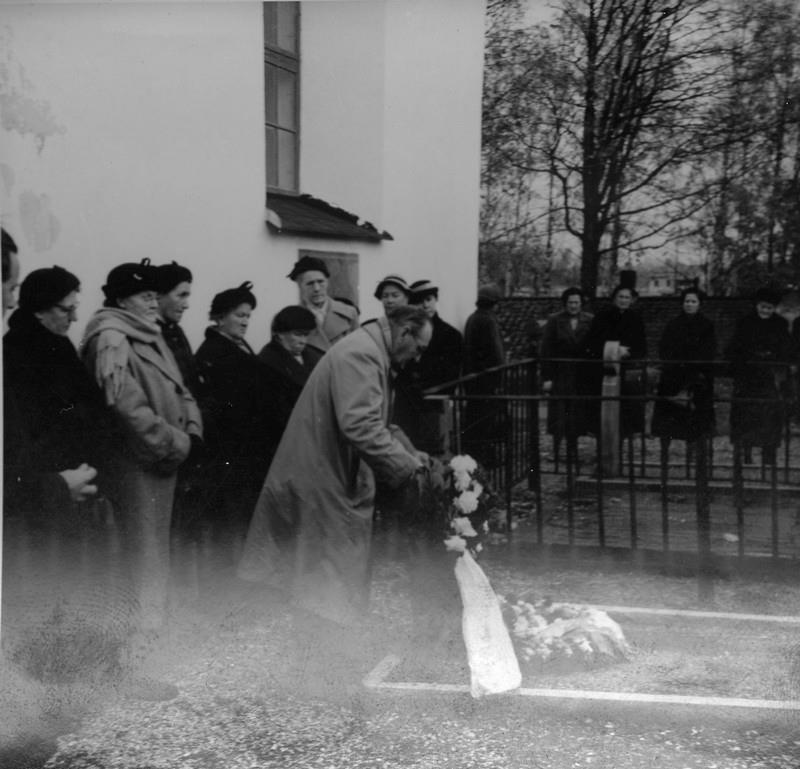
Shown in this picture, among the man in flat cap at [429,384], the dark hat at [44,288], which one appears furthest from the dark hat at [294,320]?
the dark hat at [44,288]

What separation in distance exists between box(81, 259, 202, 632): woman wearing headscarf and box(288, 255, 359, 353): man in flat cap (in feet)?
2.08

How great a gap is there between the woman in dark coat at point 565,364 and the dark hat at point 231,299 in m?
1.26

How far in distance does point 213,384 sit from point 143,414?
434mm

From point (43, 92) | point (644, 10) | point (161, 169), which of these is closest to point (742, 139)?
point (644, 10)

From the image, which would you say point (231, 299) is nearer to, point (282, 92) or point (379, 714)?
point (282, 92)

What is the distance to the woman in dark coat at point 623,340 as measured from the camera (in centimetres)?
488

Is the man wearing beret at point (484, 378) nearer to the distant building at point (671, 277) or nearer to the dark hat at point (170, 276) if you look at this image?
the distant building at point (671, 277)

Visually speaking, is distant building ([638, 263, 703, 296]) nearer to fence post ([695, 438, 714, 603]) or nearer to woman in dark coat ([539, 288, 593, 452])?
woman in dark coat ([539, 288, 593, 452])

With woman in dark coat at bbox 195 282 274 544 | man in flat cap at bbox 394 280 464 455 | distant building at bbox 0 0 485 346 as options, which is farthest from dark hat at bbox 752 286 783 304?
woman in dark coat at bbox 195 282 274 544

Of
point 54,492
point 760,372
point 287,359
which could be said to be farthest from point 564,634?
point 54,492

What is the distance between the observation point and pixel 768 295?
4.65 meters

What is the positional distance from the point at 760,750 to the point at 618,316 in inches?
71.6

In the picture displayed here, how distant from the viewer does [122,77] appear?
4.41 m

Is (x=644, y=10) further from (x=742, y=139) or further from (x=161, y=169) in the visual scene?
(x=161, y=169)
